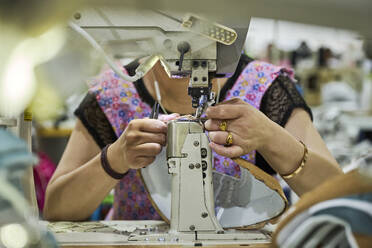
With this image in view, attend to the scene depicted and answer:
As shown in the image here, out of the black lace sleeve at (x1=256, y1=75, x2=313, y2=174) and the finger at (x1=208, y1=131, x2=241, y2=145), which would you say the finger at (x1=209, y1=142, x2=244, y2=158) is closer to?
the finger at (x1=208, y1=131, x2=241, y2=145)

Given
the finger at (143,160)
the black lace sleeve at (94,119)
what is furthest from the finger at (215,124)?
the black lace sleeve at (94,119)

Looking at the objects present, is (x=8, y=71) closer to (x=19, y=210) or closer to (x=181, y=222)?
(x=19, y=210)

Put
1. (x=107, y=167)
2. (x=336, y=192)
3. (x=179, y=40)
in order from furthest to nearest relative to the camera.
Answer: (x=107, y=167), (x=179, y=40), (x=336, y=192)

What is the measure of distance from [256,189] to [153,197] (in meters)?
0.22

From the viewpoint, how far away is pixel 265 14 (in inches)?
13.9

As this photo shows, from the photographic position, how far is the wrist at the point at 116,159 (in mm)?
787

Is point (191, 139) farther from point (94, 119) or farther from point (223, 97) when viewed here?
point (94, 119)

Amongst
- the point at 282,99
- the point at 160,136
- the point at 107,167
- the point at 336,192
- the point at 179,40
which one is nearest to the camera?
the point at 336,192

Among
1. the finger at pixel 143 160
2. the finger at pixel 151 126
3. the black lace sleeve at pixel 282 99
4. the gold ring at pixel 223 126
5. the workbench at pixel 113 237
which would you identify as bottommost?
the workbench at pixel 113 237

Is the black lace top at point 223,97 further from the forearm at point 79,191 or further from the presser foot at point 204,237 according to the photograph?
the presser foot at point 204,237

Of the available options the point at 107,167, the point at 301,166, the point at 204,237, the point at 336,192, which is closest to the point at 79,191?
the point at 107,167

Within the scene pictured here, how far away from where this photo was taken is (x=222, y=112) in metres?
0.65

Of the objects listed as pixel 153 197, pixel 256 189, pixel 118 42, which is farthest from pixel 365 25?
pixel 153 197

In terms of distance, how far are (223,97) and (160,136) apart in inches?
9.5
